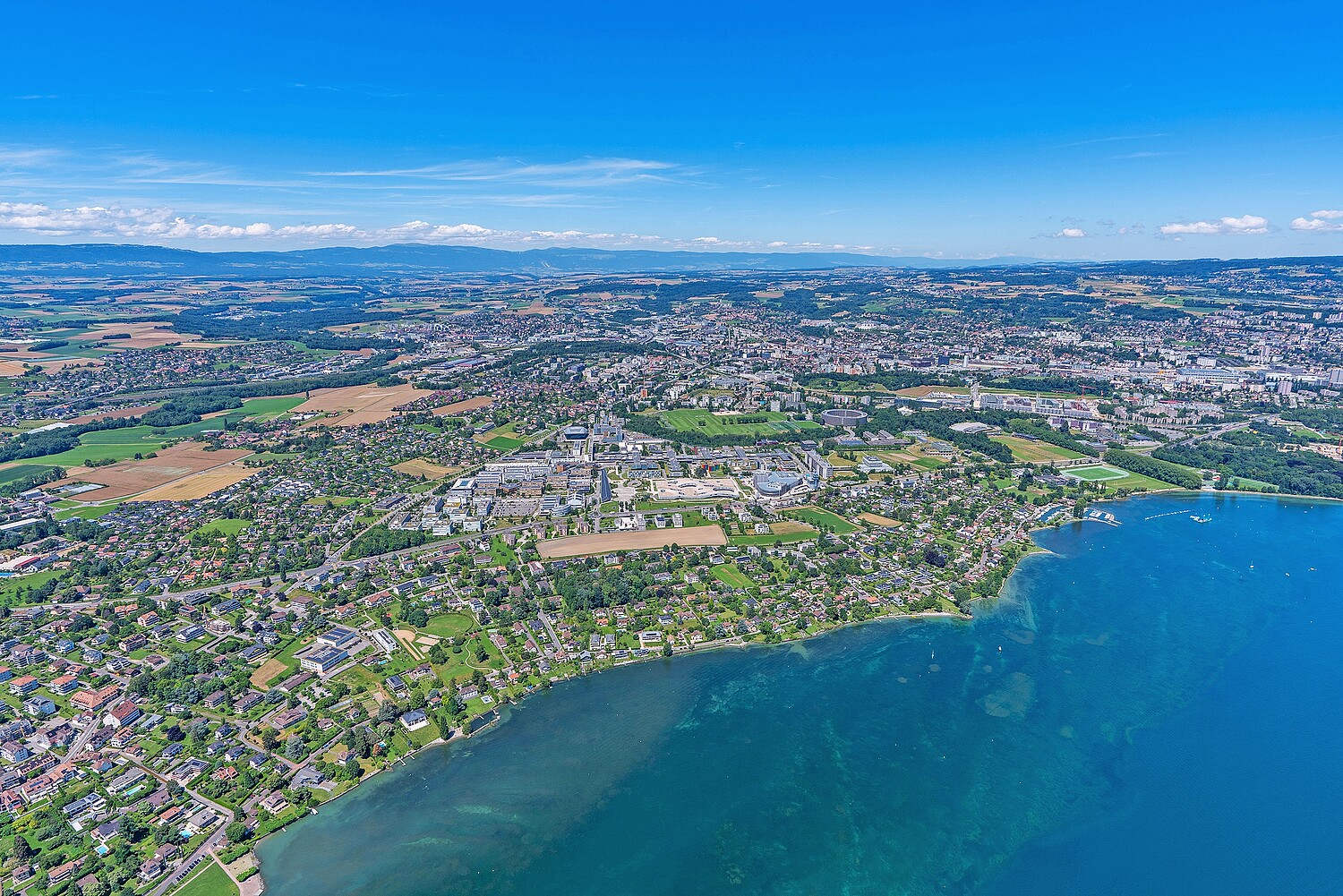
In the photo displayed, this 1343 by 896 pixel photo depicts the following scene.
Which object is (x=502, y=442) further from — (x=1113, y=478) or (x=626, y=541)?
(x=1113, y=478)

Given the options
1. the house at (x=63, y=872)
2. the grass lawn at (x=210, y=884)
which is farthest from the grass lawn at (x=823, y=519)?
the house at (x=63, y=872)

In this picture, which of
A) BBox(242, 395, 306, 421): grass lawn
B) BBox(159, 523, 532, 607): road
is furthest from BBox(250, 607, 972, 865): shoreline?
BBox(242, 395, 306, 421): grass lawn

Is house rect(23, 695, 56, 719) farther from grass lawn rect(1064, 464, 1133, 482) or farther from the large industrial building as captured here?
grass lawn rect(1064, 464, 1133, 482)

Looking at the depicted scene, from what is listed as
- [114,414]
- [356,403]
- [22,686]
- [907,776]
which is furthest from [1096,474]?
[114,414]

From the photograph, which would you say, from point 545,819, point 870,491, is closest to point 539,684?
point 545,819

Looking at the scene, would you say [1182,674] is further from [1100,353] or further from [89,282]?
[89,282]

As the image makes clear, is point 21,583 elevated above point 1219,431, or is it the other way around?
point 1219,431

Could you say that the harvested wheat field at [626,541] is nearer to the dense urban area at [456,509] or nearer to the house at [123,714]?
the dense urban area at [456,509]
